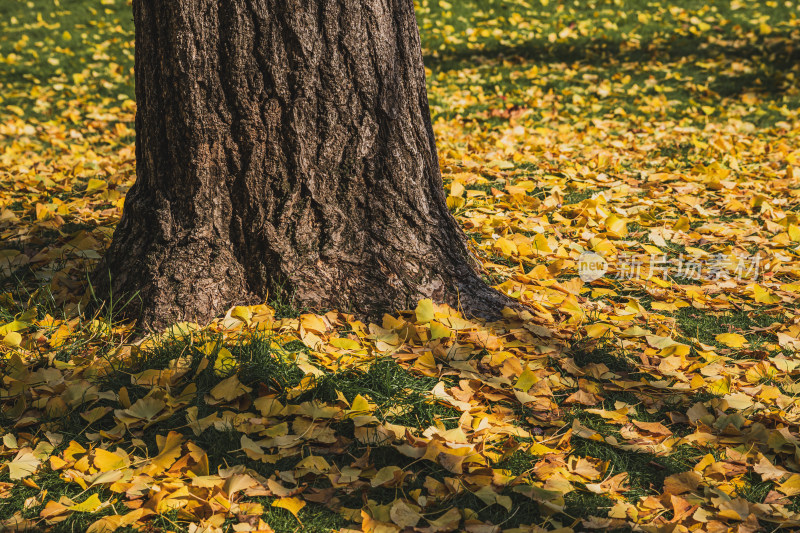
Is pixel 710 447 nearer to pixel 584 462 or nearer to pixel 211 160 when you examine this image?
pixel 584 462

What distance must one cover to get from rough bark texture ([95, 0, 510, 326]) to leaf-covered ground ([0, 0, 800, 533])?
0.54ft

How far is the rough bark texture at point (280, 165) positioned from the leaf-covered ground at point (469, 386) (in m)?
0.17

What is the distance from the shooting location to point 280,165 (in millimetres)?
2516

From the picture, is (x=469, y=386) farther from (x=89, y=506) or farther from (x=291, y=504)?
(x=89, y=506)

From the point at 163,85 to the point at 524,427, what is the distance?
172 centimetres

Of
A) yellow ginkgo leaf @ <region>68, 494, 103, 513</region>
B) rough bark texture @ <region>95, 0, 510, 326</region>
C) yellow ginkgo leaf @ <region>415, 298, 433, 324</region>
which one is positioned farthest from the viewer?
yellow ginkgo leaf @ <region>415, 298, 433, 324</region>

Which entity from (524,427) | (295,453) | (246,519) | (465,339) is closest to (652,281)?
(465,339)

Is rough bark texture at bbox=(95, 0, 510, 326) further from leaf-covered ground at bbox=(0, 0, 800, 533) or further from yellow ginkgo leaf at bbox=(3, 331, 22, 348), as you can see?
yellow ginkgo leaf at bbox=(3, 331, 22, 348)

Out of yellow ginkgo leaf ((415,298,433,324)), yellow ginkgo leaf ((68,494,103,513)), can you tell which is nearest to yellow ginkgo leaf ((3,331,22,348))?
yellow ginkgo leaf ((68,494,103,513))

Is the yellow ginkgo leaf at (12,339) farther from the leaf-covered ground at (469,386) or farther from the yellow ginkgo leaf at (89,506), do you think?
the yellow ginkgo leaf at (89,506)

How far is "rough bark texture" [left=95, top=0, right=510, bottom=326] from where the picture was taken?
2.41 metres

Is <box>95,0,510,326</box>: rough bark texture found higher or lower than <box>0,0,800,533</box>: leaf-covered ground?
higher

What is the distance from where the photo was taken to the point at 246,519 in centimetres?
178

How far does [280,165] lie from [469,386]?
1.04 m
